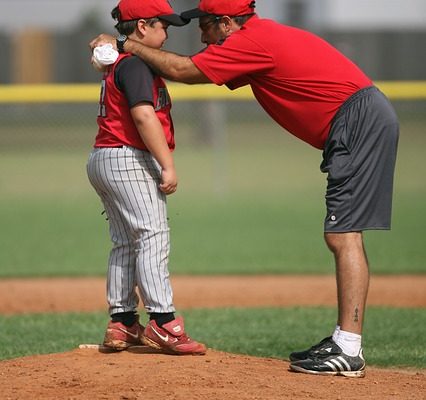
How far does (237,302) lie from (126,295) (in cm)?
317

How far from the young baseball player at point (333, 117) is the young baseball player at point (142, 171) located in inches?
6.4

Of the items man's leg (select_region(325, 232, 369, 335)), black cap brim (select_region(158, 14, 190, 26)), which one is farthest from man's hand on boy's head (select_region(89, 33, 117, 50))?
man's leg (select_region(325, 232, 369, 335))

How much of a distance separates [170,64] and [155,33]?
0.30 m

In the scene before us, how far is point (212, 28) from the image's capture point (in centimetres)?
506

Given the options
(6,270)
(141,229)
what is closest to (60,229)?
(6,270)

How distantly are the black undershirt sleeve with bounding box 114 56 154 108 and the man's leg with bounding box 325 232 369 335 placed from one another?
1.13 m

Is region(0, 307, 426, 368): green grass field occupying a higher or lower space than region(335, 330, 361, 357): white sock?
lower

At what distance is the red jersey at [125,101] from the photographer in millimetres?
→ 4848

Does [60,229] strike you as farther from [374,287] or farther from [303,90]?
[303,90]

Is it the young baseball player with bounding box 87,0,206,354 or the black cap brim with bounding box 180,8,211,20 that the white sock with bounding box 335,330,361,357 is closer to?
the young baseball player with bounding box 87,0,206,354

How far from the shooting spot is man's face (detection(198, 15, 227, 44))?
5020 mm

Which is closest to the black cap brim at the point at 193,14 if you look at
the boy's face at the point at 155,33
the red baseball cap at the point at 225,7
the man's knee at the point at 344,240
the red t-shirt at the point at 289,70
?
the red baseball cap at the point at 225,7

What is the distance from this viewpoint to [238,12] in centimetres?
498

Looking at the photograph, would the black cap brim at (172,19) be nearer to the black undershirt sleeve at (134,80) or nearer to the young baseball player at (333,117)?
the young baseball player at (333,117)
